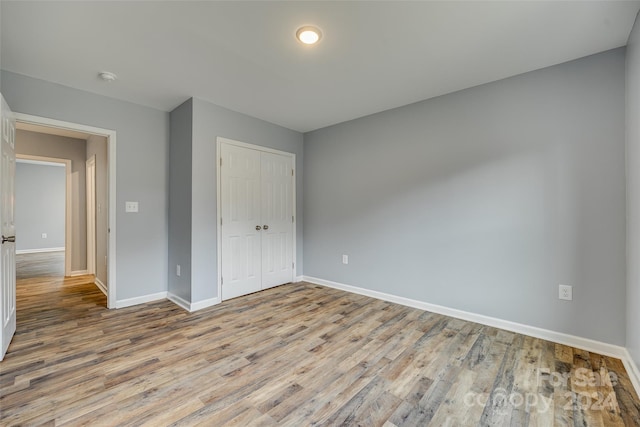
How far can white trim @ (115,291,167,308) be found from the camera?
3126 millimetres

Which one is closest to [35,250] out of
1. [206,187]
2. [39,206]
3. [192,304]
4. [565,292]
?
[39,206]

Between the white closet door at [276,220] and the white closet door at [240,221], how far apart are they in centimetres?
11

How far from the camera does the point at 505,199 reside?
2572 millimetres

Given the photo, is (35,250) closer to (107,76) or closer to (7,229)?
(7,229)

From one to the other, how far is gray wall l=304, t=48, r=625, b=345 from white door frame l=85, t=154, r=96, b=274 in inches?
163

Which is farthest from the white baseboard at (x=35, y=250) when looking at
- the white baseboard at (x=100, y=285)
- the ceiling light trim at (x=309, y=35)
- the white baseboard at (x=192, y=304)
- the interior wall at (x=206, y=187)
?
the ceiling light trim at (x=309, y=35)

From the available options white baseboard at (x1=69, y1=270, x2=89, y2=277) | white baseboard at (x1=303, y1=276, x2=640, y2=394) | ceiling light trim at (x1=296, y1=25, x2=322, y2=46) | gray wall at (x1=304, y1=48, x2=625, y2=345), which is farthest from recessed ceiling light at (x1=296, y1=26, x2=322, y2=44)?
white baseboard at (x1=69, y1=270, x2=89, y2=277)

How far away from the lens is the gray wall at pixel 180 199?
3125 mm

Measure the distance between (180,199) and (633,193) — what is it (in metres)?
4.07

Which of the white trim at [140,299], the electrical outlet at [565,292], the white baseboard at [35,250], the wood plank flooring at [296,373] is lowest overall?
the wood plank flooring at [296,373]

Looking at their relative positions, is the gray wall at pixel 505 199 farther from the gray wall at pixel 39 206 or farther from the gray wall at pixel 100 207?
the gray wall at pixel 39 206

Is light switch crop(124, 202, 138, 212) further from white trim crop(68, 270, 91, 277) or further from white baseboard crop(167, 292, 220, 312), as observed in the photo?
white trim crop(68, 270, 91, 277)

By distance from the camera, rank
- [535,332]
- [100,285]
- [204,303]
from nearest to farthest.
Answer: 1. [535,332]
2. [204,303]
3. [100,285]

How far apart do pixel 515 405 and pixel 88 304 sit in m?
4.22
